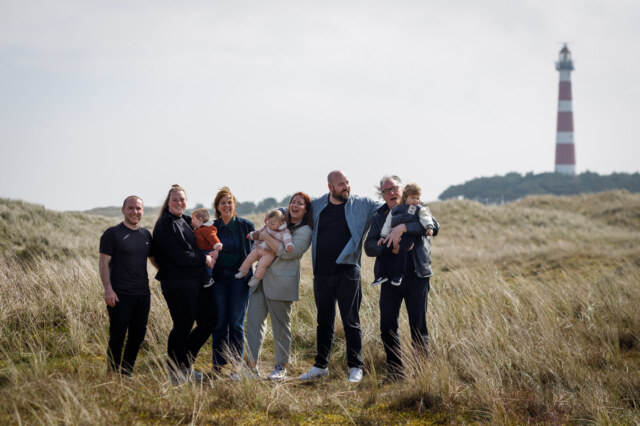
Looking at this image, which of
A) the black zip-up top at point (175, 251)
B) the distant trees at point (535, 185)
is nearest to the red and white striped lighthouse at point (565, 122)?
the distant trees at point (535, 185)

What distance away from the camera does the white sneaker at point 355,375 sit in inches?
207

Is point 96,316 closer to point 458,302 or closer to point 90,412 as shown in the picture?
point 90,412

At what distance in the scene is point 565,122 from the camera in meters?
58.5

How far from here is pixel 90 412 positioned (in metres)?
3.65

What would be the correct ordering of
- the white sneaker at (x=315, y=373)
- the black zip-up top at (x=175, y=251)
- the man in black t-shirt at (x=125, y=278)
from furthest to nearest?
the white sneaker at (x=315, y=373)
the black zip-up top at (x=175, y=251)
the man in black t-shirt at (x=125, y=278)

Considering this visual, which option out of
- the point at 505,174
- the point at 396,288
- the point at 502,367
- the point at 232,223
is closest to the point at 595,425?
the point at 502,367

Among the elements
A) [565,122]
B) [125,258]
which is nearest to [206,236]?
[125,258]

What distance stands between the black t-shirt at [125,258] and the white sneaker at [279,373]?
159 cm

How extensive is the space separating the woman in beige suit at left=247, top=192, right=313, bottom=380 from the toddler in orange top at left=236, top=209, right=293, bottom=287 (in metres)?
0.08

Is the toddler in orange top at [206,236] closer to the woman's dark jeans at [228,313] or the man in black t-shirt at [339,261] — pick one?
the woman's dark jeans at [228,313]

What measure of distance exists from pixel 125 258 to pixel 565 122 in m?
62.7

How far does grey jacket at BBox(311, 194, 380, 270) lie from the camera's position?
520cm

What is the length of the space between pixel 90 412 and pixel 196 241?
6.08ft

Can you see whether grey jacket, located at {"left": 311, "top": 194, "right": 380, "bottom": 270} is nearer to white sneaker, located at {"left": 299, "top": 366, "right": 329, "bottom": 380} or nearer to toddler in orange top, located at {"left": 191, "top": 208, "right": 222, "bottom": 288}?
toddler in orange top, located at {"left": 191, "top": 208, "right": 222, "bottom": 288}
